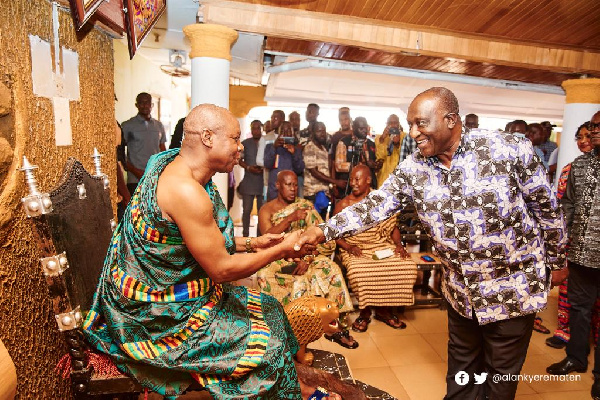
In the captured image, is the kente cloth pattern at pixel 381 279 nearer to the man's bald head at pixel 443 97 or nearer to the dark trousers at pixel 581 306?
the dark trousers at pixel 581 306

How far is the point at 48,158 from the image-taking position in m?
2.08

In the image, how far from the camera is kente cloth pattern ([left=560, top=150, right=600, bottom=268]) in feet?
10.3

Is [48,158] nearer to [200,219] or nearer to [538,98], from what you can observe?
[200,219]

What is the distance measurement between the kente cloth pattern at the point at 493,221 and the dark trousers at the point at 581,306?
1.37 meters

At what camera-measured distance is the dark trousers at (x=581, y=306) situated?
130 inches

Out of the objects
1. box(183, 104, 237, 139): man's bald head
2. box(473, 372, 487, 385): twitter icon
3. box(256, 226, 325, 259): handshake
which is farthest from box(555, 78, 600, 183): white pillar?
box(183, 104, 237, 139): man's bald head

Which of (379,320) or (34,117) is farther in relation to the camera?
(379,320)

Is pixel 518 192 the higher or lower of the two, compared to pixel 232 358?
higher

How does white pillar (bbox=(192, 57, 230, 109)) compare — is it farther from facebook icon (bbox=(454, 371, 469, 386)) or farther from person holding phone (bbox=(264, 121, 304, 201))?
facebook icon (bbox=(454, 371, 469, 386))

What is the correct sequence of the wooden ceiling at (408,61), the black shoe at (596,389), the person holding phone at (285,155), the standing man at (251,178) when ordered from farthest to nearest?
the standing man at (251,178) < the person holding phone at (285,155) < the wooden ceiling at (408,61) < the black shoe at (596,389)

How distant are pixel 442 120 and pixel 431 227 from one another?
0.61 metres

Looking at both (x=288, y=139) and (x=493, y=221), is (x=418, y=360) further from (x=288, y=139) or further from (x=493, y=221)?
(x=288, y=139)

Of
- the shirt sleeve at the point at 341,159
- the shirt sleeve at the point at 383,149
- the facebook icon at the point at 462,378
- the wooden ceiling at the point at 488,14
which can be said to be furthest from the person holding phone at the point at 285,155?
the facebook icon at the point at 462,378

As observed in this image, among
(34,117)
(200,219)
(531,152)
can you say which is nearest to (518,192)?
(531,152)
